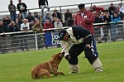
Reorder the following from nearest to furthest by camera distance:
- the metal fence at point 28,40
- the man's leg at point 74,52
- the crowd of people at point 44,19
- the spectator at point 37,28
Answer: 1. the man's leg at point 74,52
2. the metal fence at point 28,40
3. the spectator at point 37,28
4. the crowd of people at point 44,19

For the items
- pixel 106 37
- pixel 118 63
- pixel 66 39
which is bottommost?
pixel 106 37

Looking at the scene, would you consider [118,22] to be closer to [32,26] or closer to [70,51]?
[32,26]

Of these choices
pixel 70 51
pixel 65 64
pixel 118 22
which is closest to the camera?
pixel 70 51

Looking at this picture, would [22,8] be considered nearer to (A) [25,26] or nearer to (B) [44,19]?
(B) [44,19]

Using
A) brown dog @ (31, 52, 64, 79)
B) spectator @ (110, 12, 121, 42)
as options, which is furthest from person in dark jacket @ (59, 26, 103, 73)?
spectator @ (110, 12, 121, 42)

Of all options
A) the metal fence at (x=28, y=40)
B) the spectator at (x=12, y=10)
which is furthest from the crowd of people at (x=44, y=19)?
the metal fence at (x=28, y=40)

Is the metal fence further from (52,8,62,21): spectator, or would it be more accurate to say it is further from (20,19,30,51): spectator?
(52,8,62,21): spectator

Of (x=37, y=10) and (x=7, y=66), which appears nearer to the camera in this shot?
(x=7, y=66)

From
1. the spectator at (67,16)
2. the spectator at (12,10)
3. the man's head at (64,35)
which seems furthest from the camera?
the spectator at (12,10)

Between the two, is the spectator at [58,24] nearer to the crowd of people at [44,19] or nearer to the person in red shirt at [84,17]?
the crowd of people at [44,19]

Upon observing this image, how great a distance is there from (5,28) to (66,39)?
16.3 m

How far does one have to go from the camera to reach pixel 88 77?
41.5ft

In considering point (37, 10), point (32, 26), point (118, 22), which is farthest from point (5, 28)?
point (118, 22)

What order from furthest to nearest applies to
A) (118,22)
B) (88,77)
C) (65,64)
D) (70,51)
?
(118,22), (65,64), (70,51), (88,77)
